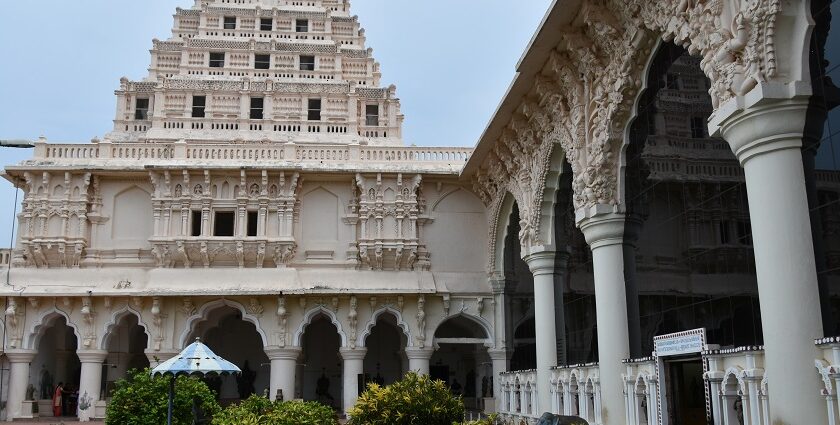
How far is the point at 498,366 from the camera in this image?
20734 mm

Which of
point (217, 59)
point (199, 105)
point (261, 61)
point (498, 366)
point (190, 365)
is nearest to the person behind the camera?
point (190, 365)

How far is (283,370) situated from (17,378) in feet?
22.1

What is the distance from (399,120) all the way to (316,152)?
9.70 meters

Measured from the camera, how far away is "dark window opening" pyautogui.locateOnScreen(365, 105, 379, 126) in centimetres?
3139

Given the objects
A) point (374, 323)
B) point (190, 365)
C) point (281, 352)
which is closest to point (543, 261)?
point (374, 323)

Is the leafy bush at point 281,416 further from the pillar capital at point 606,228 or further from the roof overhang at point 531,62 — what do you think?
the roof overhang at point 531,62

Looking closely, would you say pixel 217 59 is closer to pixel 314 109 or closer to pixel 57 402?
pixel 314 109

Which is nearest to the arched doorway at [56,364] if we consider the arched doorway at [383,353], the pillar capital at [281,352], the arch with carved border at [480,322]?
the pillar capital at [281,352]

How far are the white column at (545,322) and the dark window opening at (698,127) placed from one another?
19.3ft

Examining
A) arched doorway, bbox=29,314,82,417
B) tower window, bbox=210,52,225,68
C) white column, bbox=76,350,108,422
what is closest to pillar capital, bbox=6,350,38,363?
arched doorway, bbox=29,314,82,417

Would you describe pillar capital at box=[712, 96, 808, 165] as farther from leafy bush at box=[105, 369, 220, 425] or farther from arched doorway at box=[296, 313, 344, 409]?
arched doorway at box=[296, 313, 344, 409]

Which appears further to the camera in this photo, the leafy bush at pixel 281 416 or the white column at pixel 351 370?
the white column at pixel 351 370

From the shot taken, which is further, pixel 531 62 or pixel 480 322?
pixel 480 322

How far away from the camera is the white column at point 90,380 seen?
20094 mm
